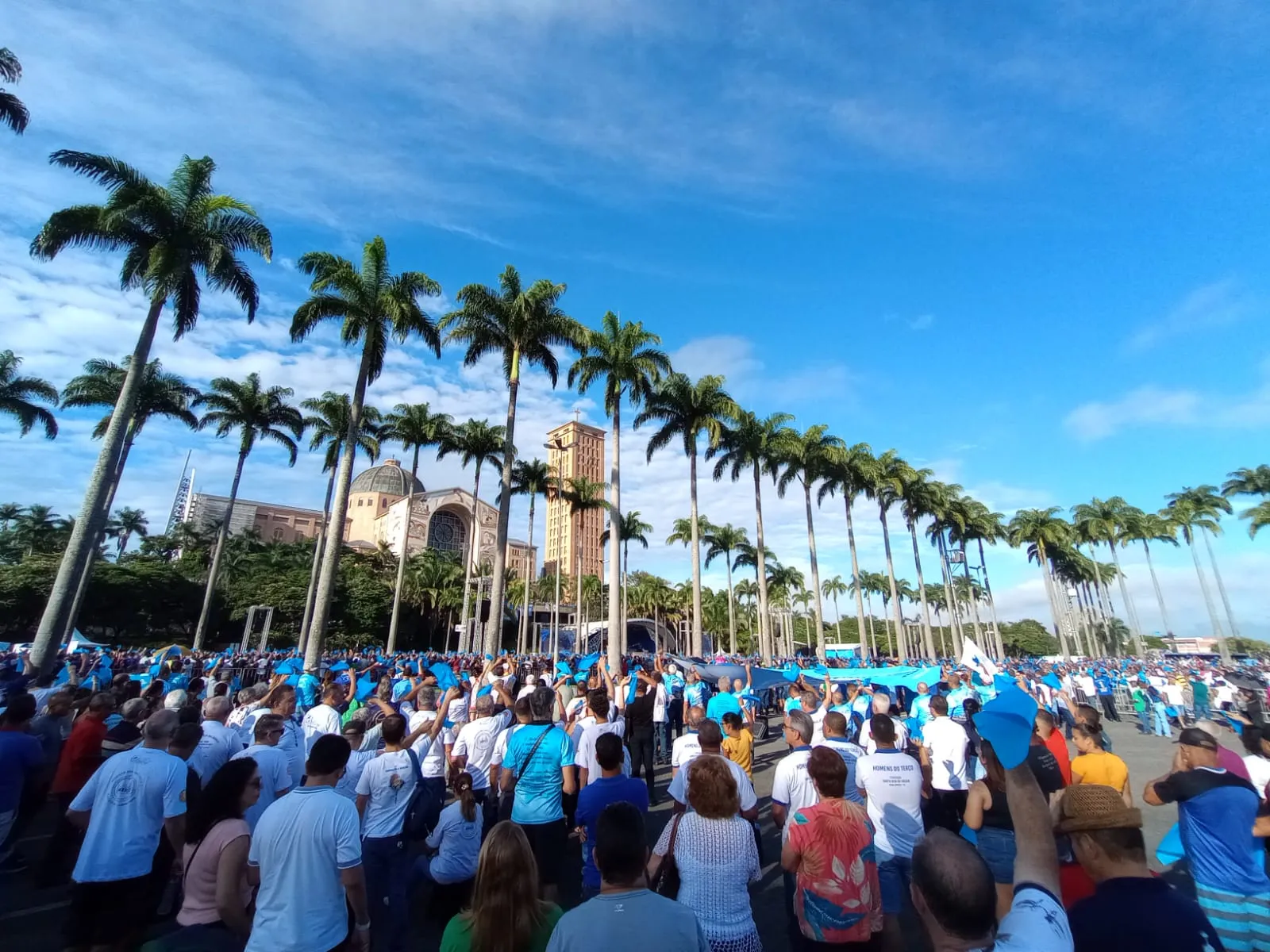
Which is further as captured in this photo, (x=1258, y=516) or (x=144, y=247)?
(x=1258, y=516)

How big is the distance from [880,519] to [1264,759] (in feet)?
138

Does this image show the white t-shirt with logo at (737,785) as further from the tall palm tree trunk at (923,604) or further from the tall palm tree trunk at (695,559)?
the tall palm tree trunk at (923,604)

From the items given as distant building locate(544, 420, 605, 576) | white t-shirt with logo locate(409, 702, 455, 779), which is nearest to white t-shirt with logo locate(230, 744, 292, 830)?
white t-shirt with logo locate(409, 702, 455, 779)

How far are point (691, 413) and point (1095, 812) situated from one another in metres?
27.4

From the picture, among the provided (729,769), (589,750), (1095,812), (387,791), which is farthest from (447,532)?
(1095,812)

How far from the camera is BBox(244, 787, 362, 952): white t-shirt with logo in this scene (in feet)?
9.85

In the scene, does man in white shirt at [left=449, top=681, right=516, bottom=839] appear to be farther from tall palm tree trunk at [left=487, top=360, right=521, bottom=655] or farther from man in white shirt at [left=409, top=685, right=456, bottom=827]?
tall palm tree trunk at [left=487, top=360, right=521, bottom=655]

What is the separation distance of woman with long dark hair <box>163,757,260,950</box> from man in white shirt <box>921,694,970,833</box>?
229 inches

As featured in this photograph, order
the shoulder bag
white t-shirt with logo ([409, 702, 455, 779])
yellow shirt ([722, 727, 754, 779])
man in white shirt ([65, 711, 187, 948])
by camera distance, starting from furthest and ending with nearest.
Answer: yellow shirt ([722, 727, 754, 779])
white t-shirt with logo ([409, 702, 455, 779])
man in white shirt ([65, 711, 187, 948])
the shoulder bag

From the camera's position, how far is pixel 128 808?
152 inches

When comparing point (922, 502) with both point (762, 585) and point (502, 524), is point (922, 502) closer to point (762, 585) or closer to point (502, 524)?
point (762, 585)

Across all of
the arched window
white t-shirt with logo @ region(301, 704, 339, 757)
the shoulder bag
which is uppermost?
the arched window

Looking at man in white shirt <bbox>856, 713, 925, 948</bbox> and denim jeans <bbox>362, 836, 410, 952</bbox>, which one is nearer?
man in white shirt <bbox>856, 713, 925, 948</bbox>

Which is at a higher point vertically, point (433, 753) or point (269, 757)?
point (269, 757)
